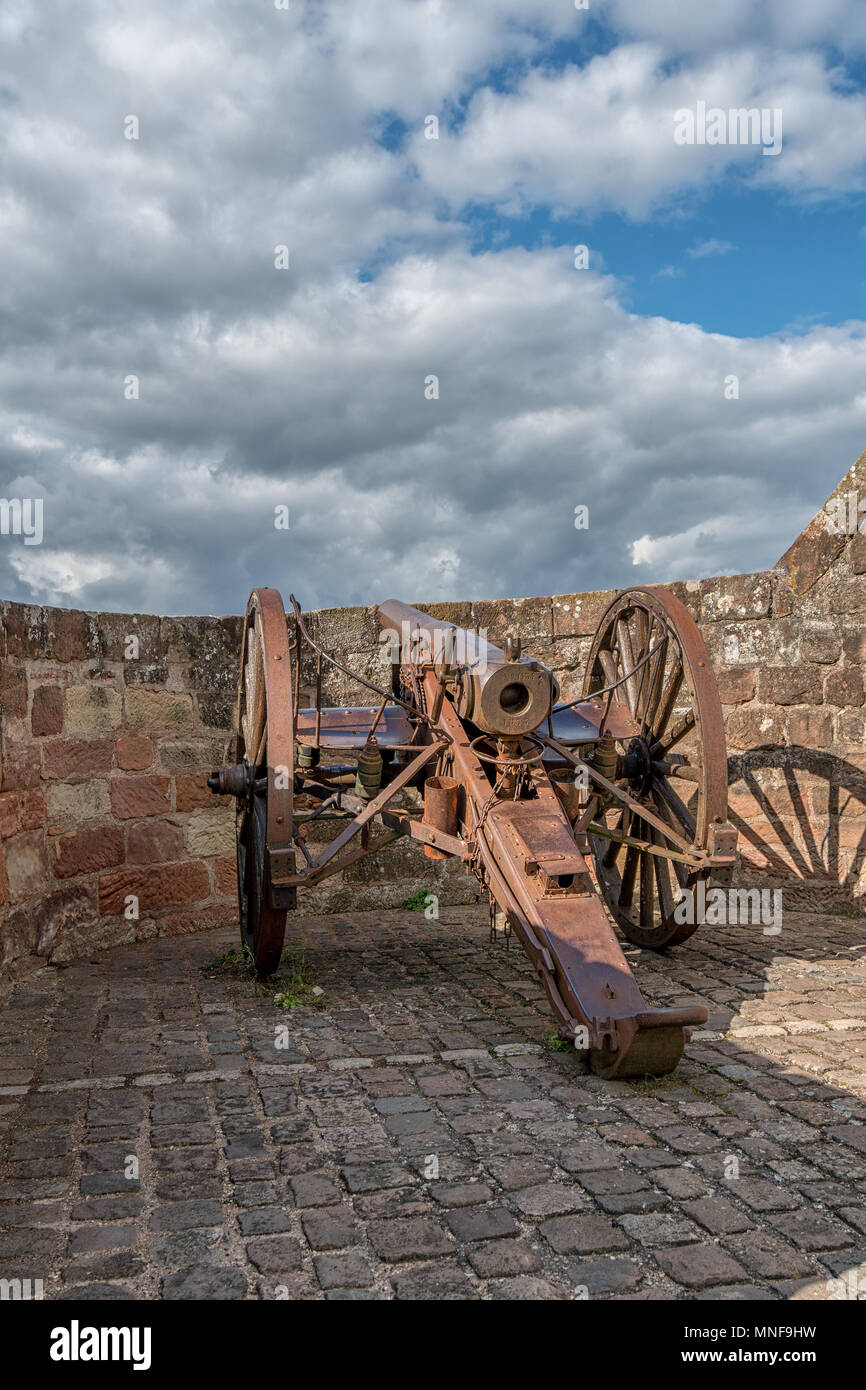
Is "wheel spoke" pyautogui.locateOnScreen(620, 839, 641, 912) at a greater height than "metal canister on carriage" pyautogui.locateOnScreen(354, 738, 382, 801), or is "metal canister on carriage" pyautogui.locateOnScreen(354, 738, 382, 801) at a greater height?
"metal canister on carriage" pyautogui.locateOnScreen(354, 738, 382, 801)

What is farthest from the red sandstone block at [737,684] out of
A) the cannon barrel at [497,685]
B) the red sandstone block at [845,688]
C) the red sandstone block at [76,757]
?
the red sandstone block at [76,757]

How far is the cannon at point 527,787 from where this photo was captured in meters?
3.76

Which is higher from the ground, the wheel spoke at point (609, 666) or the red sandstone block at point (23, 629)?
the red sandstone block at point (23, 629)

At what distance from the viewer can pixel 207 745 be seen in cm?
673

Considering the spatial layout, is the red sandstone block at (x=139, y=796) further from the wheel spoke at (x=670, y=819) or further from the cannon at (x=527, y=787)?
the wheel spoke at (x=670, y=819)

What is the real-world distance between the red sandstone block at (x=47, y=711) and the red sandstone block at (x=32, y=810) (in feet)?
1.06

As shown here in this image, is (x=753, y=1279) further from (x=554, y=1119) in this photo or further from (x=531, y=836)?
(x=531, y=836)

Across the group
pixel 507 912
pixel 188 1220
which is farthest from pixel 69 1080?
pixel 507 912

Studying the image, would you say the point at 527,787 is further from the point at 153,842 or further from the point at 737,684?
the point at 153,842

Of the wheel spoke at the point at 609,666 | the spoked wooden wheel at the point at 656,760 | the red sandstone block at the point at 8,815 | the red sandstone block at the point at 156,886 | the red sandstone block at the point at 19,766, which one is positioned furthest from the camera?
the red sandstone block at the point at 156,886

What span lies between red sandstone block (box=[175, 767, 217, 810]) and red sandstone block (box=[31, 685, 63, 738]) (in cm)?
88

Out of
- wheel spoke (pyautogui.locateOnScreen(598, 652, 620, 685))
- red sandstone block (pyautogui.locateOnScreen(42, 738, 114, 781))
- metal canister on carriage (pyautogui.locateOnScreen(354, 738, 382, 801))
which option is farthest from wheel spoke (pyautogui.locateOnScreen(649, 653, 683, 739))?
red sandstone block (pyautogui.locateOnScreen(42, 738, 114, 781))

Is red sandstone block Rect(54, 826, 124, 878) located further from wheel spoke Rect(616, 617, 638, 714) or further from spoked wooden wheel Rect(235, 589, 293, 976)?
wheel spoke Rect(616, 617, 638, 714)

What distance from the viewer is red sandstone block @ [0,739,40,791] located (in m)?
5.36
